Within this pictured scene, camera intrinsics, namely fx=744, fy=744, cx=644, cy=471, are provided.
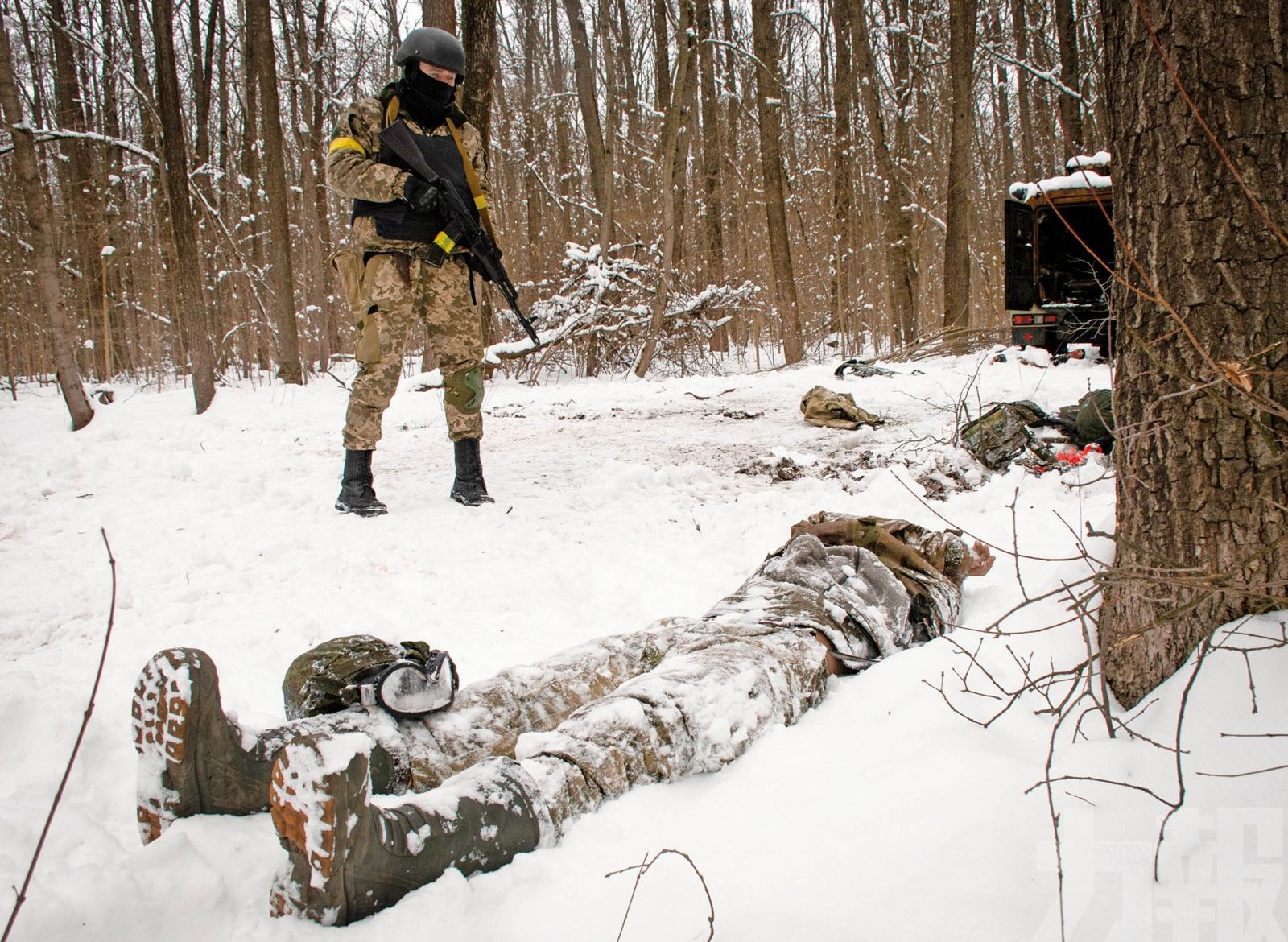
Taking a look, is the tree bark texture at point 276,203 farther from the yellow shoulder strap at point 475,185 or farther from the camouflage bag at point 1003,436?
the camouflage bag at point 1003,436

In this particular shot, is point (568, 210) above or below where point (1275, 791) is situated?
above

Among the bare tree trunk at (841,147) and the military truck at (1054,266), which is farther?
the bare tree trunk at (841,147)

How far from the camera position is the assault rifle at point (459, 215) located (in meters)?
3.09

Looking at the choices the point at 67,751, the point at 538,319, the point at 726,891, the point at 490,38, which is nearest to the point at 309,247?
the point at 538,319

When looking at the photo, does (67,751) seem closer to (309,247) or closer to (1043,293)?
(1043,293)

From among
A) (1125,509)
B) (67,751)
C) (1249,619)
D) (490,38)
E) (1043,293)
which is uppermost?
(490,38)

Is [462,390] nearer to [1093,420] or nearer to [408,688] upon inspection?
[408,688]

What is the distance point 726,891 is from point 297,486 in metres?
3.16

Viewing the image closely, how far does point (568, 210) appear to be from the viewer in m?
13.0

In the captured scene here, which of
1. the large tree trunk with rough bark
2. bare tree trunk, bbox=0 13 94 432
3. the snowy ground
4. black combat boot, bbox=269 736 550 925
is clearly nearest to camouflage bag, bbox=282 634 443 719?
the snowy ground

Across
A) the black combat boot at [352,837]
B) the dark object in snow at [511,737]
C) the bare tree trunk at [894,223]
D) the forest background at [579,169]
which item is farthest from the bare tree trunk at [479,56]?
the bare tree trunk at [894,223]

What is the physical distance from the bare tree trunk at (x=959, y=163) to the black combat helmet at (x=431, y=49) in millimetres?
6802

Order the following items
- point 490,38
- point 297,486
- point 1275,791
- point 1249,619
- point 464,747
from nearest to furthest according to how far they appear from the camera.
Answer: point 1275,791 → point 1249,619 → point 464,747 → point 297,486 → point 490,38

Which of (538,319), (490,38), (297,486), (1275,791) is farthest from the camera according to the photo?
(538,319)
